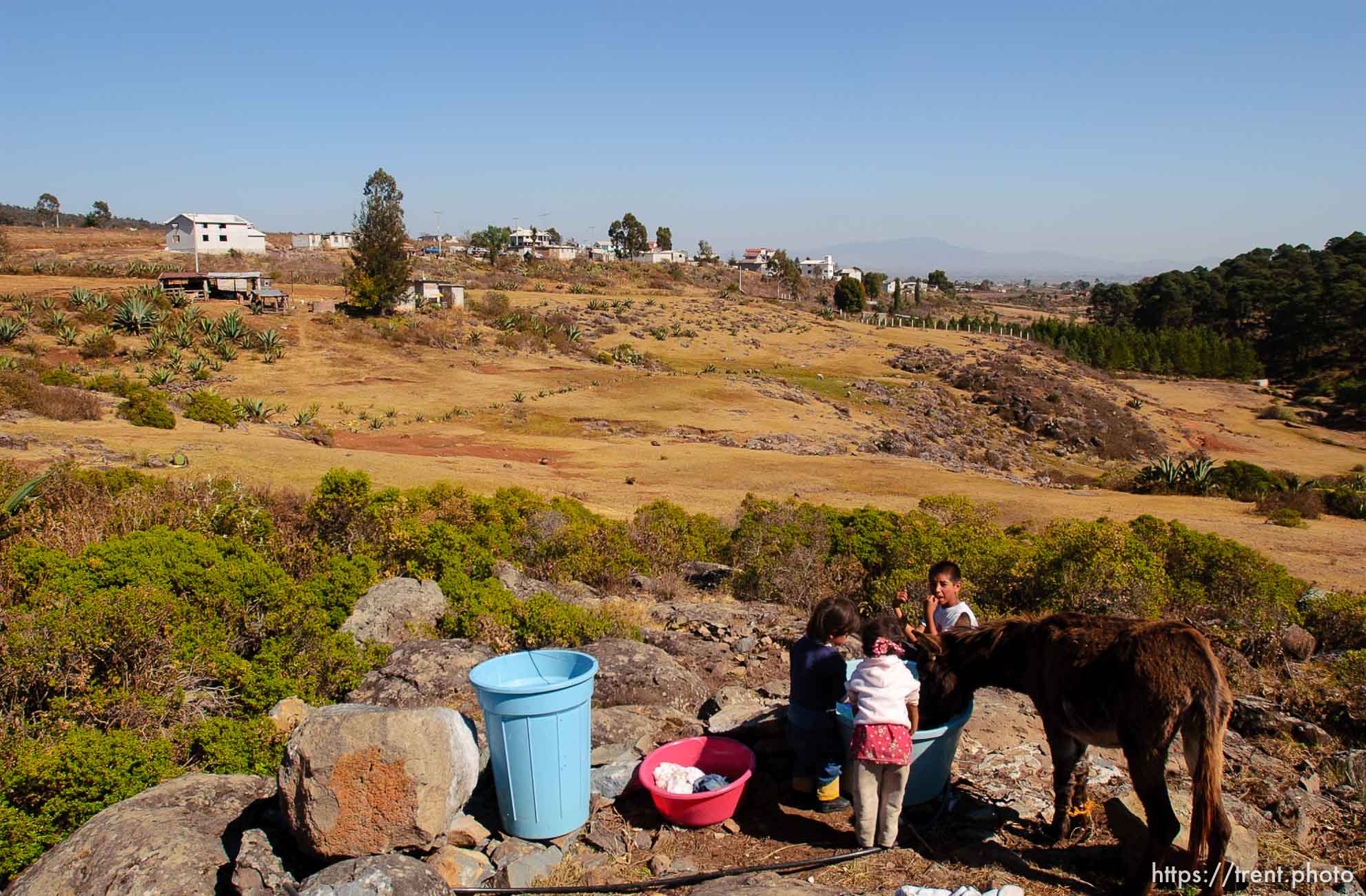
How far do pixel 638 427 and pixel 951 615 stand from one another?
23440 mm

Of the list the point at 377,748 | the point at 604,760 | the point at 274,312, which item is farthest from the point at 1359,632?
the point at 274,312

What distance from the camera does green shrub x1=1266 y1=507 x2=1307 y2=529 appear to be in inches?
703

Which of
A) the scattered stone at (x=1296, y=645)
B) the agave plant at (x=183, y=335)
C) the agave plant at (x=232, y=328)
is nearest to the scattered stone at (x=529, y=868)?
the scattered stone at (x=1296, y=645)

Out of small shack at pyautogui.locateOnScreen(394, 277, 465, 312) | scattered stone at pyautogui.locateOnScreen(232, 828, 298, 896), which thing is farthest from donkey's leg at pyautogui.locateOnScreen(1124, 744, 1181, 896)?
small shack at pyautogui.locateOnScreen(394, 277, 465, 312)

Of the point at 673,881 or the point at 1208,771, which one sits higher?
the point at 1208,771

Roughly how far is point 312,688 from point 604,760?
239 cm

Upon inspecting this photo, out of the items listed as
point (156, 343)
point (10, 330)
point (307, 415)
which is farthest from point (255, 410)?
point (10, 330)

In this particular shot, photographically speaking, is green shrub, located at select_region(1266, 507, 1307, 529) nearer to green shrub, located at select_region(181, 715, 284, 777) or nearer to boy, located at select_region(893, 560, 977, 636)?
boy, located at select_region(893, 560, 977, 636)

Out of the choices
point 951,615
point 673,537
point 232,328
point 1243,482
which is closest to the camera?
point 951,615

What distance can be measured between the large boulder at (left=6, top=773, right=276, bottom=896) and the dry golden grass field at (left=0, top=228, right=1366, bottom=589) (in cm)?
1016

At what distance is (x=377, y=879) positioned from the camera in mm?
3666

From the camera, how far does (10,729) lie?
17.0 ft

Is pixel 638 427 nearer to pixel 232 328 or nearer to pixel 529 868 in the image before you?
pixel 232 328

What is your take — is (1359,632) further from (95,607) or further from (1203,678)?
(95,607)
